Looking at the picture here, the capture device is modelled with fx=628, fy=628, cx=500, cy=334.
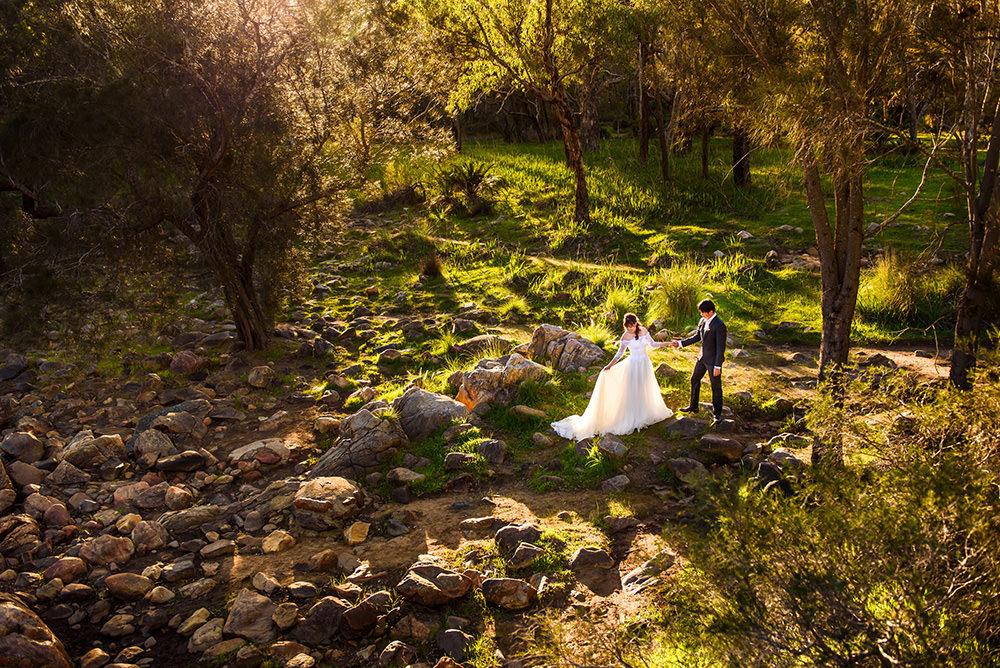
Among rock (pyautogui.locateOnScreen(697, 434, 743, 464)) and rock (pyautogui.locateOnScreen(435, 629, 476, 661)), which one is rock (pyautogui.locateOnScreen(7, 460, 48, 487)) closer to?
rock (pyautogui.locateOnScreen(435, 629, 476, 661))

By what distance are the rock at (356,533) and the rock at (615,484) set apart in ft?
8.95

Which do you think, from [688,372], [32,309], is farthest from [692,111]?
[32,309]

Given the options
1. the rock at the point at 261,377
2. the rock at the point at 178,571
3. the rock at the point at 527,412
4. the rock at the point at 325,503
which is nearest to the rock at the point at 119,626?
the rock at the point at 178,571

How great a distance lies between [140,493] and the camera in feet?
26.2

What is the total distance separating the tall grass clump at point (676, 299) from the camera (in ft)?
40.5

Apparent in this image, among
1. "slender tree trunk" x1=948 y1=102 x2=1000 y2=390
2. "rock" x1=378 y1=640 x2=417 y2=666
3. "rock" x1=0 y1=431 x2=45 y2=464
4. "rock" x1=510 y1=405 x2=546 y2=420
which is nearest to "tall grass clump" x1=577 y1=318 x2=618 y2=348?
"rock" x1=510 y1=405 x2=546 y2=420

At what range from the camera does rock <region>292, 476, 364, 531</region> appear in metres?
7.05

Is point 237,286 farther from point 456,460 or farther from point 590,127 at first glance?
point 590,127

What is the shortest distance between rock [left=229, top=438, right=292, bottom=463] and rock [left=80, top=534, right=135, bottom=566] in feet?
6.73

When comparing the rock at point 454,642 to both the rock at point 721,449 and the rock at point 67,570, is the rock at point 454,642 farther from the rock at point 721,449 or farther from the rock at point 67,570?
the rock at point 67,570

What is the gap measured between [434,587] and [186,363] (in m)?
8.91

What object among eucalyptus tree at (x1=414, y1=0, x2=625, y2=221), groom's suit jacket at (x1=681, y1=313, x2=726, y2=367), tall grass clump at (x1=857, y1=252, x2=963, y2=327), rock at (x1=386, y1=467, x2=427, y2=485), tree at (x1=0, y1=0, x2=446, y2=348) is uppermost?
eucalyptus tree at (x1=414, y1=0, x2=625, y2=221)

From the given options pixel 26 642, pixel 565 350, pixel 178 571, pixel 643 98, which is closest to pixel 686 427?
pixel 565 350

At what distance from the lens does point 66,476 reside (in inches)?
335
